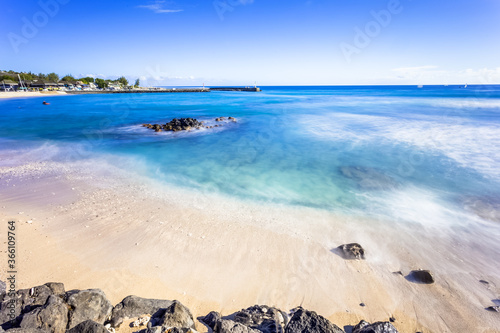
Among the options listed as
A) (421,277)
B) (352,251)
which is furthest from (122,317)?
(421,277)

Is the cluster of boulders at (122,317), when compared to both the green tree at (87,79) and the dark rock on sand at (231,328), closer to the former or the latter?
Answer: the dark rock on sand at (231,328)

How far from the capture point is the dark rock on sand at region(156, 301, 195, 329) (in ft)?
13.7

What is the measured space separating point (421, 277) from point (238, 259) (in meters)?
4.63

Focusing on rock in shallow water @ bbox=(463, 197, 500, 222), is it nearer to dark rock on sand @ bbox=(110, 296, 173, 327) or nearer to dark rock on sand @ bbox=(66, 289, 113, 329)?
dark rock on sand @ bbox=(110, 296, 173, 327)

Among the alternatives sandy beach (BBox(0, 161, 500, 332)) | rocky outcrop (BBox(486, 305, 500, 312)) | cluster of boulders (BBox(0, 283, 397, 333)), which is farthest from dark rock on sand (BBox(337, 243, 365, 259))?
rocky outcrop (BBox(486, 305, 500, 312))

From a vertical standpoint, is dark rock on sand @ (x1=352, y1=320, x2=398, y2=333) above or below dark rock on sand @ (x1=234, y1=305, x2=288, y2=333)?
above

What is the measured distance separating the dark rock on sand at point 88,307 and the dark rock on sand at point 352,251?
5772 mm

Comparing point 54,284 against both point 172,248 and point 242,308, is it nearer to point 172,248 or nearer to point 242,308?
point 172,248

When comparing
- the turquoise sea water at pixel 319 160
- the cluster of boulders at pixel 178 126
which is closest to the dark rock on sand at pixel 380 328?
the turquoise sea water at pixel 319 160

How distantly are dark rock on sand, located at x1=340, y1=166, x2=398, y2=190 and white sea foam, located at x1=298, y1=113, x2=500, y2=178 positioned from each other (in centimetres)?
591

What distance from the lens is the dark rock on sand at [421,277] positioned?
5.91 meters

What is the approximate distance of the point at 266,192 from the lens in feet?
35.4

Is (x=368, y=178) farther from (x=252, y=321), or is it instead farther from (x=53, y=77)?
(x=53, y=77)

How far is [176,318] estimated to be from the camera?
4.27 metres
